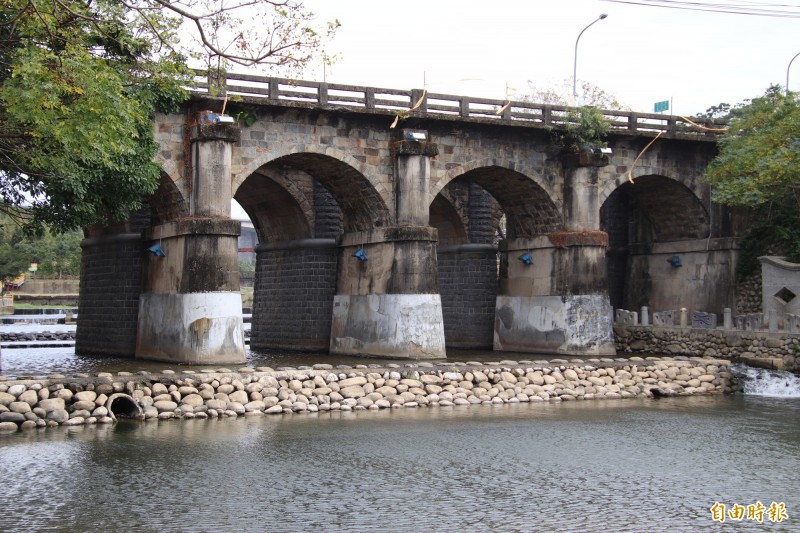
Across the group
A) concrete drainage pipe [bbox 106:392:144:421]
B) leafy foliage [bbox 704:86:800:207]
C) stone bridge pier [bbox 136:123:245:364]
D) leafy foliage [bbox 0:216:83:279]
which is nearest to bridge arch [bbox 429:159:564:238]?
leafy foliage [bbox 704:86:800:207]

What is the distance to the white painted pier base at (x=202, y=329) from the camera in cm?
2839

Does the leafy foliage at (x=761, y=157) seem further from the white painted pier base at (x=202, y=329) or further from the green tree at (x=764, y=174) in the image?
the white painted pier base at (x=202, y=329)

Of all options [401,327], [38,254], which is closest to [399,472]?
[401,327]

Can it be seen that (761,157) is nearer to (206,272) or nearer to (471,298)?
(471,298)

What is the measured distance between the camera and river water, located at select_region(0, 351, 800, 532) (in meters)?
14.4

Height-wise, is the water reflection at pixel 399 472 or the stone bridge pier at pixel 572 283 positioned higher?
the stone bridge pier at pixel 572 283

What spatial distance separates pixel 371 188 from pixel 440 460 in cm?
1513

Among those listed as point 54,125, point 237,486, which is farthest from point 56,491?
point 54,125

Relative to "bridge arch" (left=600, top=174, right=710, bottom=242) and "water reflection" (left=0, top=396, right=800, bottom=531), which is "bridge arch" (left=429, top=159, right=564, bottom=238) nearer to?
"bridge arch" (left=600, top=174, right=710, bottom=242)

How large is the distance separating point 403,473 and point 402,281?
14449 mm

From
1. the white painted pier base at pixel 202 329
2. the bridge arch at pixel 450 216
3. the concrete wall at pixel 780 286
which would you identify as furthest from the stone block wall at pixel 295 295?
the concrete wall at pixel 780 286

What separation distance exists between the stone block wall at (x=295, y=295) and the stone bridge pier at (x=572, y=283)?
691cm

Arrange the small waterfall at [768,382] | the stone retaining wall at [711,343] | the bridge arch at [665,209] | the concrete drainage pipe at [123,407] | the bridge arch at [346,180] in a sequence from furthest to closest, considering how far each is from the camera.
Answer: the bridge arch at [665,209]
the bridge arch at [346,180]
the stone retaining wall at [711,343]
the small waterfall at [768,382]
the concrete drainage pipe at [123,407]

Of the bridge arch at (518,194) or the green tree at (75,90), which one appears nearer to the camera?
the green tree at (75,90)
